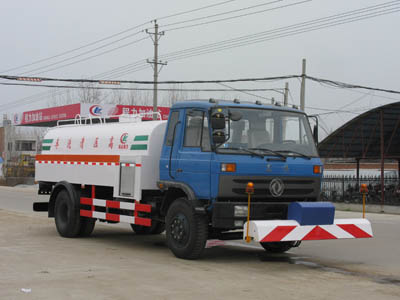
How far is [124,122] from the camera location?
1282cm

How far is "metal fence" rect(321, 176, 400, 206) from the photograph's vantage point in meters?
26.4

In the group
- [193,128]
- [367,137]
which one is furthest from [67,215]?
[367,137]

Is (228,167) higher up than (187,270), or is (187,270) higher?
(228,167)

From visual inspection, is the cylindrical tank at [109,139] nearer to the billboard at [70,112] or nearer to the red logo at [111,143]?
the red logo at [111,143]

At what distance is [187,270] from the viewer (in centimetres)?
Result: 910

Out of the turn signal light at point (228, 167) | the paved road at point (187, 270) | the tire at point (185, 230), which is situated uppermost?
the turn signal light at point (228, 167)

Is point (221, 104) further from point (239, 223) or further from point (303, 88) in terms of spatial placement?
point (303, 88)

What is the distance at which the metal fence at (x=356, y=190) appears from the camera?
86.5ft

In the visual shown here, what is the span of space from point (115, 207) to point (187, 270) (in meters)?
3.34

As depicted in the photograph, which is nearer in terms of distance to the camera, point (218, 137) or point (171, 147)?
point (218, 137)

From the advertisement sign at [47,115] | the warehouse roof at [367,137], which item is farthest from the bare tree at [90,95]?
the warehouse roof at [367,137]

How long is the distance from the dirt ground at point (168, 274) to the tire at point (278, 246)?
0.47 ft

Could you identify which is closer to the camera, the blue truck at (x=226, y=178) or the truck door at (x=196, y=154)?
the blue truck at (x=226, y=178)

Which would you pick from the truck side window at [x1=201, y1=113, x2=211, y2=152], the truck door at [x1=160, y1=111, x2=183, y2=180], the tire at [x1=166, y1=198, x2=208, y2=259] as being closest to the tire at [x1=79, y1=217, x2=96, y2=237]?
the truck door at [x1=160, y1=111, x2=183, y2=180]
